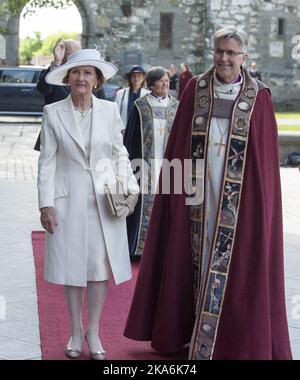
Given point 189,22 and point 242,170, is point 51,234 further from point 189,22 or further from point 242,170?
point 189,22

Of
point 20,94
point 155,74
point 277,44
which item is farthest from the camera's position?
point 277,44

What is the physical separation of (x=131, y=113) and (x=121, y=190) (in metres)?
3.53

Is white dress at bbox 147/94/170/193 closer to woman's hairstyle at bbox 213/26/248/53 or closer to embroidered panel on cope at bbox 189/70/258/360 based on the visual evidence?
embroidered panel on cope at bbox 189/70/258/360

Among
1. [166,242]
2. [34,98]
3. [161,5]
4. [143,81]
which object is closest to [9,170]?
[143,81]

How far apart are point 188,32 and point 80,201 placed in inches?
1274

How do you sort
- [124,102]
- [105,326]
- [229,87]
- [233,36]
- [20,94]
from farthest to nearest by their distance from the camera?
[20,94] < [124,102] < [105,326] < [229,87] < [233,36]

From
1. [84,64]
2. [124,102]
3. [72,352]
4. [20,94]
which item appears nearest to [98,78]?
[84,64]

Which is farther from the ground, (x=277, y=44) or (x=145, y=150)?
(x=277, y=44)

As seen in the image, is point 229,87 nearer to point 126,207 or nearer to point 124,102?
point 126,207

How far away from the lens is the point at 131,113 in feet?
30.0

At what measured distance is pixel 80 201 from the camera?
18.3 feet

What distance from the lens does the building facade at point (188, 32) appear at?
36188 millimetres

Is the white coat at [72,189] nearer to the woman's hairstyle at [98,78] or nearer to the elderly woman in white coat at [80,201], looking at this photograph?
the elderly woman in white coat at [80,201]

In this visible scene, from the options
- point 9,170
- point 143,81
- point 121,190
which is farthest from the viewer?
point 9,170
